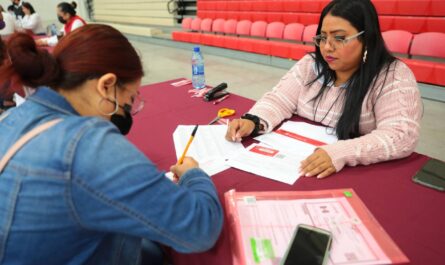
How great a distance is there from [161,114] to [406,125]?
1.06 meters

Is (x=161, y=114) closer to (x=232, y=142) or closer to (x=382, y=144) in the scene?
(x=232, y=142)

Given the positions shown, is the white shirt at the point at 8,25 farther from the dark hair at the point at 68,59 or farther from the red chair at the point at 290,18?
the dark hair at the point at 68,59

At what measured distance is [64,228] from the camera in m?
0.62

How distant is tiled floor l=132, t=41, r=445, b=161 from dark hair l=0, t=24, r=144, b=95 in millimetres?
2127

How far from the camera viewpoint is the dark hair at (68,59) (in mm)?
687

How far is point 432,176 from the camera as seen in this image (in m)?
1.01

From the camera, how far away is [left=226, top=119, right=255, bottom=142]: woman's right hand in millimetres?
1281

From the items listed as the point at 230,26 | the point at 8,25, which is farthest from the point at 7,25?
the point at 230,26

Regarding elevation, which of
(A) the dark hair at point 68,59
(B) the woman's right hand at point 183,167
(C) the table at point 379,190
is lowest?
(C) the table at point 379,190

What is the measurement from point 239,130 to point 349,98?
489 millimetres

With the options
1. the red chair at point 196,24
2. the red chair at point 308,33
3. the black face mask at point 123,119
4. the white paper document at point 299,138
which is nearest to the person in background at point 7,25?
the red chair at point 196,24

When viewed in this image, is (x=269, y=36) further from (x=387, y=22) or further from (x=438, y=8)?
(x=438, y=8)

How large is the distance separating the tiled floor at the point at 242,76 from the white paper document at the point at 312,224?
81.2 inches

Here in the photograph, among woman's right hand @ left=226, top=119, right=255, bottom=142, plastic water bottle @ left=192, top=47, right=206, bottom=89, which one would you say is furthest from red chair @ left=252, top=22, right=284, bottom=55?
woman's right hand @ left=226, top=119, right=255, bottom=142
